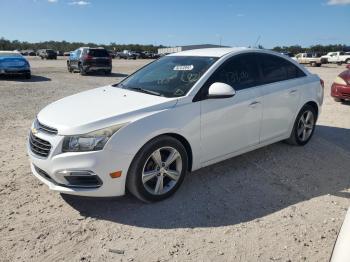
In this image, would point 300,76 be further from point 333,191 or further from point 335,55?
point 335,55

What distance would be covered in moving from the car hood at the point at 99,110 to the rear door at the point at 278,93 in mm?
1691

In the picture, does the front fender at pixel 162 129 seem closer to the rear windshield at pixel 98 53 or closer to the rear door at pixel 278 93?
the rear door at pixel 278 93

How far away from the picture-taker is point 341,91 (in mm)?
10492

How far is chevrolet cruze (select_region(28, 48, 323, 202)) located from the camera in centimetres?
374

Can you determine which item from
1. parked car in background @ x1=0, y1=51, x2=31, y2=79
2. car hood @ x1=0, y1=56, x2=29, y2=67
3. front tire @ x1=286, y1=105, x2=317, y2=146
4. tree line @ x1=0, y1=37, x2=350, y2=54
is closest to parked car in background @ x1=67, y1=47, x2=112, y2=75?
parked car in background @ x1=0, y1=51, x2=31, y2=79

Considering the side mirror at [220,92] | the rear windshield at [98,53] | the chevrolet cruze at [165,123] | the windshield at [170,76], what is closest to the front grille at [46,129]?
the chevrolet cruze at [165,123]

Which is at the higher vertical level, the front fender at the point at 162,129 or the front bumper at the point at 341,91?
the front fender at the point at 162,129

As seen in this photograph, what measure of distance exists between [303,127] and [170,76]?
2.66m

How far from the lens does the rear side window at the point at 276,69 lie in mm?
5379

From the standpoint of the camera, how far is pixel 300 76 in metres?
6.00

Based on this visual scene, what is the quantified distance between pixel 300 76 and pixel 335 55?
4291cm

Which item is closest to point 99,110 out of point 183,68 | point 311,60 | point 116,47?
point 183,68

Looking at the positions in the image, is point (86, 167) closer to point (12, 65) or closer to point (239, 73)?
point (239, 73)

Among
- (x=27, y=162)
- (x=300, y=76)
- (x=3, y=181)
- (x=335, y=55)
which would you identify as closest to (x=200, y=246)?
(x=3, y=181)
